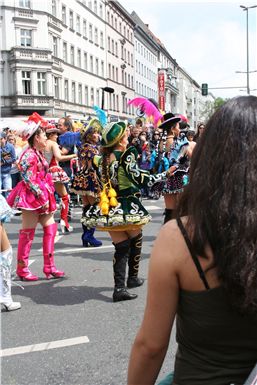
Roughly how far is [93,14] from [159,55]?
40428 millimetres

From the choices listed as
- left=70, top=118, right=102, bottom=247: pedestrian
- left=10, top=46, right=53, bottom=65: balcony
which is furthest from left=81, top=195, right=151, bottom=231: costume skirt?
left=10, top=46, right=53, bottom=65: balcony

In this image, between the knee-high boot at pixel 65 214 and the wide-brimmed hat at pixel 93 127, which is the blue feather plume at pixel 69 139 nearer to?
the knee-high boot at pixel 65 214

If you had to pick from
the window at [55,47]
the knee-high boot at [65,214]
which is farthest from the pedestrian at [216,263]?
the window at [55,47]

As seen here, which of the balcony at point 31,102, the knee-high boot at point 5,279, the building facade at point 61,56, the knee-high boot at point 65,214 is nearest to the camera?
the knee-high boot at point 5,279

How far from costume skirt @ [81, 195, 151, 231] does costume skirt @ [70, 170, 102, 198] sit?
2.40 m

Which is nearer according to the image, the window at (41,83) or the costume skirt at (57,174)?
the costume skirt at (57,174)

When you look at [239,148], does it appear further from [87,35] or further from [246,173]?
[87,35]

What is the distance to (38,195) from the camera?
5.50 meters

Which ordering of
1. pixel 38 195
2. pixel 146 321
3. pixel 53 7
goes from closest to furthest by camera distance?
pixel 146 321 → pixel 38 195 → pixel 53 7

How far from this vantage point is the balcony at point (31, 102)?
132 ft

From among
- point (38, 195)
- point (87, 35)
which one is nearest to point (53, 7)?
point (87, 35)

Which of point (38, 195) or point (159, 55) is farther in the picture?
point (159, 55)

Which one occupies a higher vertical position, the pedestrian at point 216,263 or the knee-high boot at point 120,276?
the pedestrian at point 216,263

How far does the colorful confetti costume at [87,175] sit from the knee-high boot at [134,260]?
223 cm
